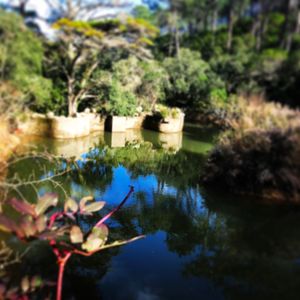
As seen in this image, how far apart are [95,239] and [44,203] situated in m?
0.26

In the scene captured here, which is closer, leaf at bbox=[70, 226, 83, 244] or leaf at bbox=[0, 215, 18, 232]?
leaf at bbox=[0, 215, 18, 232]

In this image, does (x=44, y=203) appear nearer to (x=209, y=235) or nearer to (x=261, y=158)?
(x=209, y=235)

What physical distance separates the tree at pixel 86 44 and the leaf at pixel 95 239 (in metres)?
10.9

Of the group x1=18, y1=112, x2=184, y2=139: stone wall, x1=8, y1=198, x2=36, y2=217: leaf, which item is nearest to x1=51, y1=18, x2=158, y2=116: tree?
x1=18, y1=112, x2=184, y2=139: stone wall

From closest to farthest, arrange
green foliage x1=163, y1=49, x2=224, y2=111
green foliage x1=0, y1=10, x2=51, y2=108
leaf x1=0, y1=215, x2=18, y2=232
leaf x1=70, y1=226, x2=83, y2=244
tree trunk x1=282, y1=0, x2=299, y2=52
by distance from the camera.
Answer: leaf x1=0, y1=215, x2=18, y2=232
leaf x1=70, y1=226, x2=83, y2=244
green foliage x1=0, y1=10, x2=51, y2=108
green foliage x1=163, y1=49, x2=224, y2=111
tree trunk x1=282, y1=0, x2=299, y2=52

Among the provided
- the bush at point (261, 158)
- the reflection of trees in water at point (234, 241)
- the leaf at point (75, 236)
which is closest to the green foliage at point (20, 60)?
the bush at point (261, 158)

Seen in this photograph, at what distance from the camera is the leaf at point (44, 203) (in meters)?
1.33

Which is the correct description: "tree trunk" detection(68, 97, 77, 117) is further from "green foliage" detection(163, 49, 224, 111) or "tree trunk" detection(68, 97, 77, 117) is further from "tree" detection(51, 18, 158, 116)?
"green foliage" detection(163, 49, 224, 111)

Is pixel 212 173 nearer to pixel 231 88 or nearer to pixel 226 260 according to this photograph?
pixel 226 260

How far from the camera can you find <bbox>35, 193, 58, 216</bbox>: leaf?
1.33m

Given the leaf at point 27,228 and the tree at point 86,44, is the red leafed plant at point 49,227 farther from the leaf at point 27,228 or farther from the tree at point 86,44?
the tree at point 86,44

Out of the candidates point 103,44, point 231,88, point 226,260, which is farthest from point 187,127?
point 226,260

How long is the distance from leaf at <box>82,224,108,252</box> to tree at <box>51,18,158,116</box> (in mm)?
10862

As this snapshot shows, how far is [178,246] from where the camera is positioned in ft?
12.0
